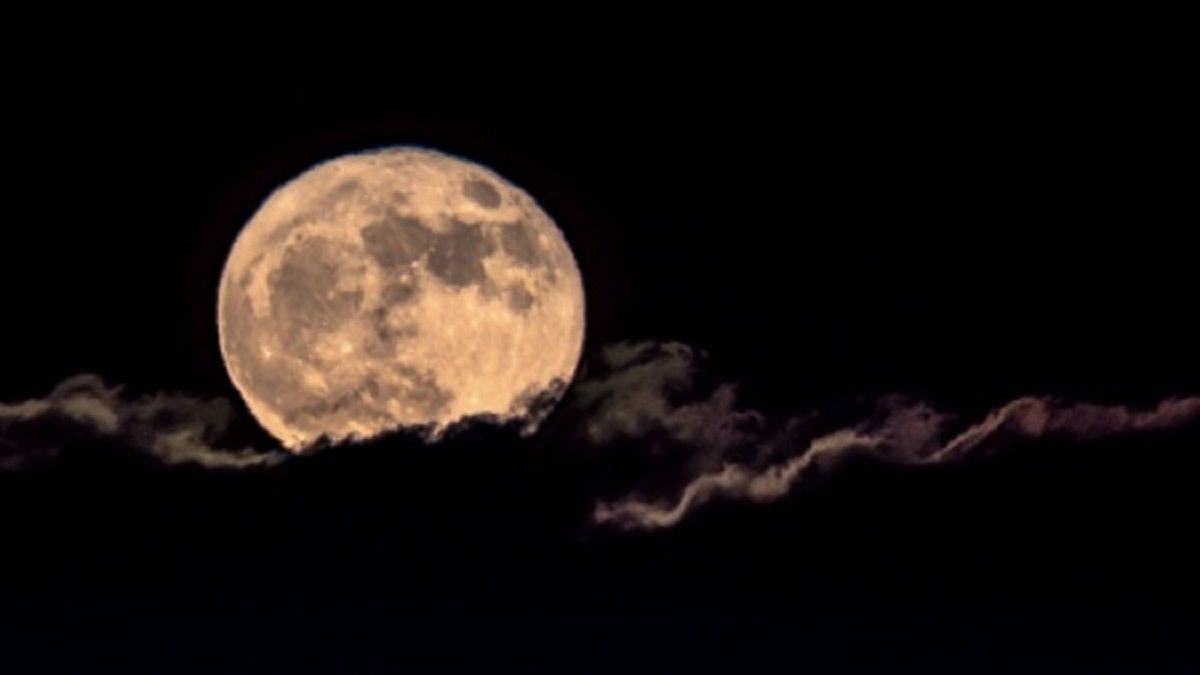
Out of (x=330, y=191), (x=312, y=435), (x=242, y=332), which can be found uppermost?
(x=330, y=191)

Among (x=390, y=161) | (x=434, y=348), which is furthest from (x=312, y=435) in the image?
(x=390, y=161)

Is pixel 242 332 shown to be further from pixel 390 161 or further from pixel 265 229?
pixel 390 161

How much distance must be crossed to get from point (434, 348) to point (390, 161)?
144 inches

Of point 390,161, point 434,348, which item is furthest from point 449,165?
point 434,348

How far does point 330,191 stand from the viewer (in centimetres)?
2911

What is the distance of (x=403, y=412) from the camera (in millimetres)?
29297

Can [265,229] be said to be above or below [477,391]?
above

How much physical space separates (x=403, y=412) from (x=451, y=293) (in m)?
2.53

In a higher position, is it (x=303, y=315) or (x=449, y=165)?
(x=449, y=165)

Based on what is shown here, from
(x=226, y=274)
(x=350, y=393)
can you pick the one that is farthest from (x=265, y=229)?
(x=350, y=393)

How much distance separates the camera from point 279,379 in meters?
29.2

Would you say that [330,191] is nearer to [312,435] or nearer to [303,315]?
[303,315]

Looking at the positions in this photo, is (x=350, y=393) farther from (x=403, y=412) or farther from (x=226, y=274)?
(x=226, y=274)

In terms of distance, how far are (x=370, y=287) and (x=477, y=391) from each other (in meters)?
2.80
